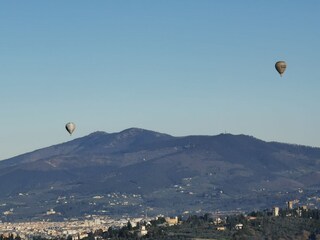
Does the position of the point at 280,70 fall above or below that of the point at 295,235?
above

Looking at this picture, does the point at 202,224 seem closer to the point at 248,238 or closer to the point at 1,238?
the point at 248,238

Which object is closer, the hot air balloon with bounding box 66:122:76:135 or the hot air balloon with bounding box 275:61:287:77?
the hot air balloon with bounding box 275:61:287:77

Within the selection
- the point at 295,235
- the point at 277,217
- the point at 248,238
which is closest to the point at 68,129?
the point at 248,238

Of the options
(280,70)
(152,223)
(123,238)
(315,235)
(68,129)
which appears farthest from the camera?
(152,223)

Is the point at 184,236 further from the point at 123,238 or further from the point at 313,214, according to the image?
the point at 313,214

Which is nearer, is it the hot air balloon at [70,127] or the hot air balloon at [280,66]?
the hot air balloon at [280,66]

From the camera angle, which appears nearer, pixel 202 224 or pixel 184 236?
pixel 184 236

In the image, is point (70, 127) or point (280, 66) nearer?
point (280, 66)

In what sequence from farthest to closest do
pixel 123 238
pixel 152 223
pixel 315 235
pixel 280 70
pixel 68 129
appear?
1. pixel 152 223
2. pixel 315 235
3. pixel 123 238
4. pixel 68 129
5. pixel 280 70

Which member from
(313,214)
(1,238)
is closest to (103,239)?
(1,238)
